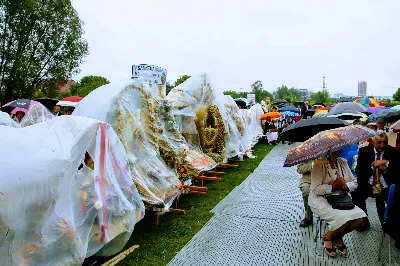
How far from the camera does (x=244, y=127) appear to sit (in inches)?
523

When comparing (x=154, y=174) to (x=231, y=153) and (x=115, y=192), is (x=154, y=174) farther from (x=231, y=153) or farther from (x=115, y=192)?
(x=231, y=153)

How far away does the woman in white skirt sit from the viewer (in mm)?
4973

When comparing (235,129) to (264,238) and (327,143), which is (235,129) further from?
(327,143)

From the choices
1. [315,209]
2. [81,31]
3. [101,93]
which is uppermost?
[81,31]

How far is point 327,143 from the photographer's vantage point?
4785 millimetres

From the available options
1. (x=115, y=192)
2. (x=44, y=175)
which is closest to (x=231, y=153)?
(x=115, y=192)

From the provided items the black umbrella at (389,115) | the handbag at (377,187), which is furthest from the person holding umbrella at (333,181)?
the black umbrella at (389,115)

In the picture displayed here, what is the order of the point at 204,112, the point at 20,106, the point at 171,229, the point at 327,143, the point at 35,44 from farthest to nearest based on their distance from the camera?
1. the point at 35,44
2. the point at 20,106
3. the point at 204,112
4. the point at 171,229
5. the point at 327,143

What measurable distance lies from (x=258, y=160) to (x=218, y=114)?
10.7 feet

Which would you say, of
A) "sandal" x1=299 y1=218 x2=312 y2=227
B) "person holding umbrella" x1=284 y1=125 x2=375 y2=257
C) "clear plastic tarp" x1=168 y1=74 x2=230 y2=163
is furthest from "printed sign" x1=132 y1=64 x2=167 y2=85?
"sandal" x1=299 y1=218 x2=312 y2=227

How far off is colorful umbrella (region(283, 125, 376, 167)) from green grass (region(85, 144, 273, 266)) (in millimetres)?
2141

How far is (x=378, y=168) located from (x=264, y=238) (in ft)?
6.42

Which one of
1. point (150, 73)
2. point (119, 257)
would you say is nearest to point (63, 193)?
point (119, 257)

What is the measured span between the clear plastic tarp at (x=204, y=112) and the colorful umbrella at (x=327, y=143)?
5379 mm
